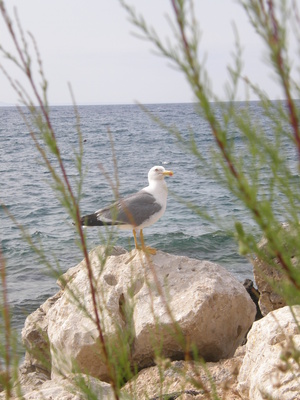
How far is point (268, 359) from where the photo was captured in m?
3.26

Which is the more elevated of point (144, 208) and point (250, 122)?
point (250, 122)

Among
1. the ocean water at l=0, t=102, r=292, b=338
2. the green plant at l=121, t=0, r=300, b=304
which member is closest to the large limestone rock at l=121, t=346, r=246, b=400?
the ocean water at l=0, t=102, r=292, b=338

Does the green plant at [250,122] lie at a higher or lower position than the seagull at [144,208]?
higher

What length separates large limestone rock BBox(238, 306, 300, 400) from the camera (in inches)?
116

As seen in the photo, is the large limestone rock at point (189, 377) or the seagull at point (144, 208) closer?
the large limestone rock at point (189, 377)

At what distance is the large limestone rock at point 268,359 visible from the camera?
2941 millimetres

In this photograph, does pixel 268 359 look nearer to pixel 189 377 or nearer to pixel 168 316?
pixel 189 377

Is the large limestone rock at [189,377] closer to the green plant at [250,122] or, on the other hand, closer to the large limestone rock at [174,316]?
the large limestone rock at [174,316]

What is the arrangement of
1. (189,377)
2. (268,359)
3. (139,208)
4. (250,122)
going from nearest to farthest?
(250,122) → (268,359) → (189,377) → (139,208)

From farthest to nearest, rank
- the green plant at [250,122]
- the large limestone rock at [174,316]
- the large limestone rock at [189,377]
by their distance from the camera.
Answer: the large limestone rock at [174,316] < the large limestone rock at [189,377] < the green plant at [250,122]

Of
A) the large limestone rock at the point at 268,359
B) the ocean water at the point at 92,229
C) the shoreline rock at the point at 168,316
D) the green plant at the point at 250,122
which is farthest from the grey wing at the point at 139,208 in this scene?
the green plant at the point at 250,122

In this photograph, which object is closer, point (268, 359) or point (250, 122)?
point (250, 122)

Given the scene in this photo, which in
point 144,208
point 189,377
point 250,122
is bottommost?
point 189,377

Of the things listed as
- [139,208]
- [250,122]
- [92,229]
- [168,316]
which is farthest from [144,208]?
[250,122]
